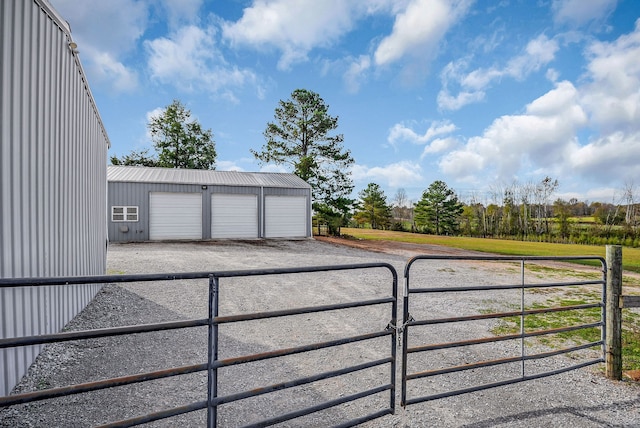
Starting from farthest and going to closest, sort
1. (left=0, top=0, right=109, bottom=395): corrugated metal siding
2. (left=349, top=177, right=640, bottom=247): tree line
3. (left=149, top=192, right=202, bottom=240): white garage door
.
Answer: (left=349, top=177, right=640, bottom=247): tree line
(left=149, top=192, right=202, bottom=240): white garage door
(left=0, top=0, right=109, bottom=395): corrugated metal siding

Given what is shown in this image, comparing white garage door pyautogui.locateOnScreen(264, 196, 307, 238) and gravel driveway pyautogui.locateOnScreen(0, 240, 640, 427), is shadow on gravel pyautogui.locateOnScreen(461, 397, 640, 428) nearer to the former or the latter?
gravel driveway pyautogui.locateOnScreen(0, 240, 640, 427)

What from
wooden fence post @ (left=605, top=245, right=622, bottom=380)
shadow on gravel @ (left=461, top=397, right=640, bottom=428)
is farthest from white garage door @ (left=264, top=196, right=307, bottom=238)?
shadow on gravel @ (left=461, top=397, right=640, bottom=428)

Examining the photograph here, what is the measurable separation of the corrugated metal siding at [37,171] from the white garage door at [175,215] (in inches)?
488

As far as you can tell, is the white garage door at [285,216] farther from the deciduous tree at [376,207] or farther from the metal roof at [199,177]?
the deciduous tree at [376,207]

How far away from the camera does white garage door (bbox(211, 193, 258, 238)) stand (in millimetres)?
18234

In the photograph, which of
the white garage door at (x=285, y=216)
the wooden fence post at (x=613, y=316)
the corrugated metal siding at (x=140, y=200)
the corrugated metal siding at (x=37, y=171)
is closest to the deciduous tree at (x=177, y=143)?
the corrugated metal siding at (x=140, y=200)

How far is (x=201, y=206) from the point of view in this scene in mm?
17969

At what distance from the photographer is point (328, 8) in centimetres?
1025

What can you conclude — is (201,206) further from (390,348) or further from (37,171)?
(390,348)

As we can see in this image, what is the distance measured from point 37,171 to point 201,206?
14.9m

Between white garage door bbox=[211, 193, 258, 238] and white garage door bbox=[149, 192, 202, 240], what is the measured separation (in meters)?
0.83

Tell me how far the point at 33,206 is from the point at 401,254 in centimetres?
1345

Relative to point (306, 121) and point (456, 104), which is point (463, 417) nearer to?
point (456, 104)

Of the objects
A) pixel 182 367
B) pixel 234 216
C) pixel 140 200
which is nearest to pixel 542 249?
pixel 234 216
